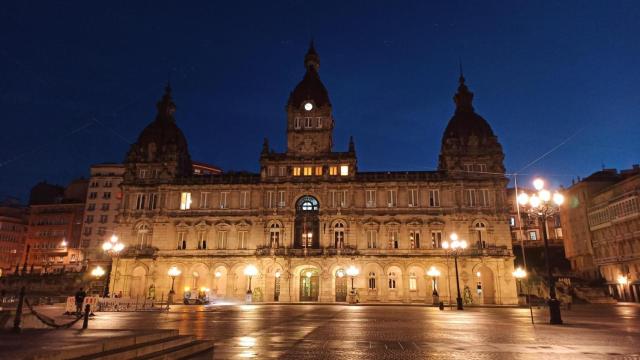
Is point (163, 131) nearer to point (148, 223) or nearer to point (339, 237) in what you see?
point (148, 223)

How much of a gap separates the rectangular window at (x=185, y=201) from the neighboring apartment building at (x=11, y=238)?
6409cm

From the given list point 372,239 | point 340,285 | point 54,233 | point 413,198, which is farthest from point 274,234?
point 54,233

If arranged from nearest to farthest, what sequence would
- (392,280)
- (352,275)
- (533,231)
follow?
(352,275) < (392,280) < (533,231)

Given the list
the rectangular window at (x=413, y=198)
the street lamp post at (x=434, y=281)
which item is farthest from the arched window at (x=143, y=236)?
the street lamp post at (x=434, y=281)

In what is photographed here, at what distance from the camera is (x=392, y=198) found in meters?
54.2

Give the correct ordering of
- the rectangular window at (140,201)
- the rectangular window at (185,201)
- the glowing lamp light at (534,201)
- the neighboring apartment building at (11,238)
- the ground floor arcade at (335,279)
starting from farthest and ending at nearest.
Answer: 1. the neighboring apartment building at (11,238)
2. the rectangular window at (140,201)
3. the rectangular window at (185,201)
4. the ground floor arcade at (335,279)
5. the glowing lamp light at (534,201)

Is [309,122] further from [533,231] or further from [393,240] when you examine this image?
[533,231]

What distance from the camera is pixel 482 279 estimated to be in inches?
2037

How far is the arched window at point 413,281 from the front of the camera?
2015 inches

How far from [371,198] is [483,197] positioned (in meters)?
13.7

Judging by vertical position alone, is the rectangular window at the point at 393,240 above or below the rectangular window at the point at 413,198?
below

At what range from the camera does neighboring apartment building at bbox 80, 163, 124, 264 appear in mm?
89125

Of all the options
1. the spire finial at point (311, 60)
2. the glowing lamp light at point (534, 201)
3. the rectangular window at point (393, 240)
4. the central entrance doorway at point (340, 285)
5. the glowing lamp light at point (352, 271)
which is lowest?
the central entrance doorway at point (340, 285)

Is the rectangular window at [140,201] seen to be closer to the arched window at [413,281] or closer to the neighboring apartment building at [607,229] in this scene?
the arched window at [413,281]
